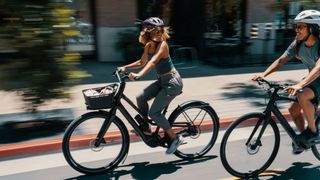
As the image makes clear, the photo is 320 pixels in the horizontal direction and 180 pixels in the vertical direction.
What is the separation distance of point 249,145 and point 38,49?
305 cm

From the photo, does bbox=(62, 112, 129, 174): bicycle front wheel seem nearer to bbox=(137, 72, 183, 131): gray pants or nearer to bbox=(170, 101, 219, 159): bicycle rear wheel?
bbox=(137, 72, 183, 131): gray pants

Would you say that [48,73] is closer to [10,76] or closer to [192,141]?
[10,76]

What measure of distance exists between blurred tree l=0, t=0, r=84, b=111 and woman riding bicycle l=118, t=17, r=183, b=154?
4.31 feet

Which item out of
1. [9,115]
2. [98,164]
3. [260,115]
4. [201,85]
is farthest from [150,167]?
[201,85]

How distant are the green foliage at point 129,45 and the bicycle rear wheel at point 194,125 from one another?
20.6 ft

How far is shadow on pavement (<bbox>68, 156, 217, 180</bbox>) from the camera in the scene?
4.66 m

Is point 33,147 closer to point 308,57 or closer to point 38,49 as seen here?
point 38,49

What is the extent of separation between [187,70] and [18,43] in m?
6.12

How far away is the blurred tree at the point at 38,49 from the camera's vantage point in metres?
5.45

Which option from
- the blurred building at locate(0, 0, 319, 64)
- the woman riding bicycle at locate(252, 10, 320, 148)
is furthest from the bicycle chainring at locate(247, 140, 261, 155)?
the blurred building at locate(0, 0, 319, 64)

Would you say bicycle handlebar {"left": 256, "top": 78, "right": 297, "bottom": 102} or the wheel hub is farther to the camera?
the wheel hub

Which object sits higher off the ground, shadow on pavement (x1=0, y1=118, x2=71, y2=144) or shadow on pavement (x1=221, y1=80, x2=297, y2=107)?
shadow on pavement (x1=0, y1=118, x2=71, y2=144)

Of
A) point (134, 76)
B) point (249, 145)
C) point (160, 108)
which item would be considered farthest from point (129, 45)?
point (249, 145)

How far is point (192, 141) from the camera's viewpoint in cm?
559
